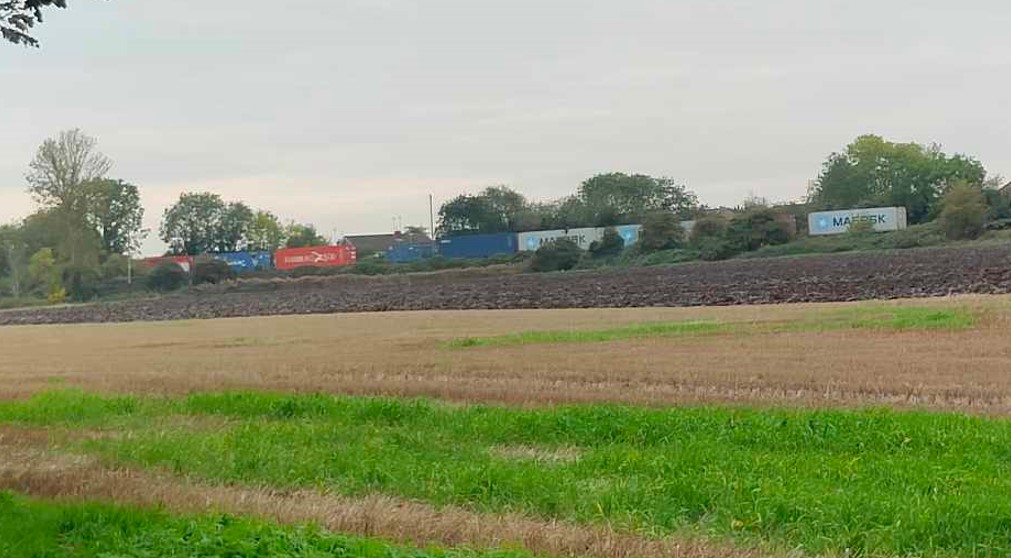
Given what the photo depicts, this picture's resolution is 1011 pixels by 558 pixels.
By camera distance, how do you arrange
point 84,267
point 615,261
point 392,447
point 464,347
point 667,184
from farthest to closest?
point 667,184 → point 84,267 → point 615,261 → point 464,347 → point 392,447

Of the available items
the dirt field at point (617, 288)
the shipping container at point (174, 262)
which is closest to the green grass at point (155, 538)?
the dirt field at point (617, 288)

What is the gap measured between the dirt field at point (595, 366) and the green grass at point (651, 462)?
2798mm

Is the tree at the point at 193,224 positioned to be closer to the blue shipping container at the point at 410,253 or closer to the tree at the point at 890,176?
the blue shipping container at the point at 410,253

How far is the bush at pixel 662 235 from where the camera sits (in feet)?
298

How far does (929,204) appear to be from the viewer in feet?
339

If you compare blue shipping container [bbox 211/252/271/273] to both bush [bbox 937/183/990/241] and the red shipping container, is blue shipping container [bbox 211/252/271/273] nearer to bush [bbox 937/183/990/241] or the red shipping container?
the red shipping container

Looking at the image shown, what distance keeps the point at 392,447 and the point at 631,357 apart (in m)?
12.5

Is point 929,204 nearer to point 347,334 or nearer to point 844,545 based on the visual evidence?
point 347,334

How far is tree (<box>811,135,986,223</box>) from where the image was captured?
105312 mm

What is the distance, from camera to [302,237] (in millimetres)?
151875

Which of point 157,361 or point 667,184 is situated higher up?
point 667,184

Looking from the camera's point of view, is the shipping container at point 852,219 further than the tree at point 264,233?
No

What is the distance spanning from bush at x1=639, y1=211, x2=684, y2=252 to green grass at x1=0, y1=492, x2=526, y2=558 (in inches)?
3282

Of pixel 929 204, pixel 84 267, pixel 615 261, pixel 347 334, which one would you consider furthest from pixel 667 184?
pixel 347 334
